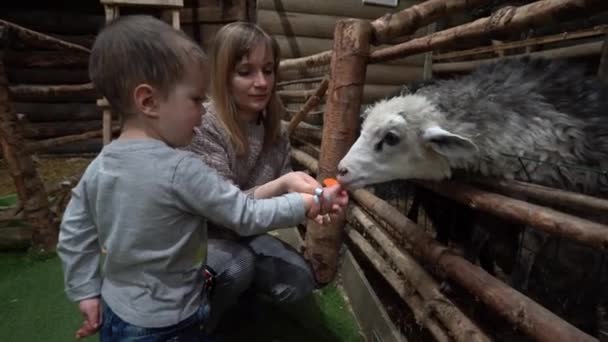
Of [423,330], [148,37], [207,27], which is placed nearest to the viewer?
[148,37]

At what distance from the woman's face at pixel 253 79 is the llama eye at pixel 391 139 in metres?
0.52

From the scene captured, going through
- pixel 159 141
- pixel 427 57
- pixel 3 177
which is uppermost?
pixel 427 57

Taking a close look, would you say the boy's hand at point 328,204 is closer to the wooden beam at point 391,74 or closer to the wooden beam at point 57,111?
the wooden beam at point 391,74

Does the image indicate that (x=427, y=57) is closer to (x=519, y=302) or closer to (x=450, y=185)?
(x=450, y=185)

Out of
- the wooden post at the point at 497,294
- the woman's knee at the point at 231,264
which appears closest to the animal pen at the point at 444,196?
the wooden post at the point at 497,294

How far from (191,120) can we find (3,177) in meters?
4.35

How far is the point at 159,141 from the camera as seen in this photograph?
988 mm

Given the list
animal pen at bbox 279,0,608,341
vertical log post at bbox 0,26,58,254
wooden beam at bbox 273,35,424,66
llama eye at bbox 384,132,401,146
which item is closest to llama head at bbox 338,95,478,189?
llama eye at bbox 384,132,401,146

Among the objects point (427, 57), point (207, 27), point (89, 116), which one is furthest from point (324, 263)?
point (89, 116)

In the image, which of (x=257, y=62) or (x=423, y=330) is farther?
(x=423, y=330)

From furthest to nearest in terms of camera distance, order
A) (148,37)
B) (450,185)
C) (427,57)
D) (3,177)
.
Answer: (427,57)
(3,177)
(450,185)
(148,37)

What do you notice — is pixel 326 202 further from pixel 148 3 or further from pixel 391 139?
pixel 148 3

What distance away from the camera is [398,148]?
1.50 metres

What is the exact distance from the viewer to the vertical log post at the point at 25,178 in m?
2.13
